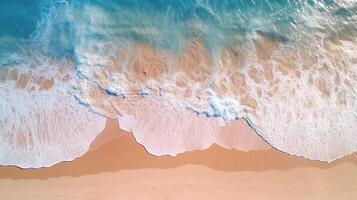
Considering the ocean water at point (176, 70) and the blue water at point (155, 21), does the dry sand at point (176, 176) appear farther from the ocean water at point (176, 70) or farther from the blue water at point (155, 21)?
the blue water at point (155, 21)

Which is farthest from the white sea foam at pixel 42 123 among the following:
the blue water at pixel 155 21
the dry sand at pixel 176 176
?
the blue water at pixel 155 21

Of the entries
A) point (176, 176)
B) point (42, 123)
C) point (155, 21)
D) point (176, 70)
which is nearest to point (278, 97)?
point (176, 70)

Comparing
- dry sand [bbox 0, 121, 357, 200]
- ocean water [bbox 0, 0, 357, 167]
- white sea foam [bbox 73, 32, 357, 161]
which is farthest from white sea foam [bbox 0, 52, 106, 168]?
white sea foam [bbox 73, 32, 357, 161]

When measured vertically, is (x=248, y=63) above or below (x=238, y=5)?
below

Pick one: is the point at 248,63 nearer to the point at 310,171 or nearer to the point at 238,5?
the point at 238,5

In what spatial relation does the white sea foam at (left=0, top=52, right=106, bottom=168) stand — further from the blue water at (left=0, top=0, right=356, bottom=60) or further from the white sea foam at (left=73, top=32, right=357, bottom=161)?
the blue water at (left=0, top=0, right=356, bottom=60)

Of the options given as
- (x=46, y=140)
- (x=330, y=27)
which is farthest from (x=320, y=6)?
(x=46, y=140)

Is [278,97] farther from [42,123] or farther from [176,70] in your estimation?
[42,123]
